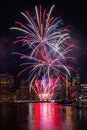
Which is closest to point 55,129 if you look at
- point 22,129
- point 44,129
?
point 44,129

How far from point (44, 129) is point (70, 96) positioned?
15549cm

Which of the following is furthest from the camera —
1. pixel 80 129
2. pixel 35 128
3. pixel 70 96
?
pixel 70 96

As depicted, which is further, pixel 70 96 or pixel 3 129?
pixel 70 96

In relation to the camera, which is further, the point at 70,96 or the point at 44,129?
the point at 70,96

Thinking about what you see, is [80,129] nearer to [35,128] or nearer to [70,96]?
[35,128]

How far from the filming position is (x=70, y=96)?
625 feet

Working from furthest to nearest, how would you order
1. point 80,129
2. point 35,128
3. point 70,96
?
point 70,96, point 35,128, point 80,129

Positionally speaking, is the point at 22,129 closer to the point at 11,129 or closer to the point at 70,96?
the point at 11,129

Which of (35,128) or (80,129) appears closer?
(80,129)

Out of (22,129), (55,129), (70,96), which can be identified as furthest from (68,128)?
(70,96)

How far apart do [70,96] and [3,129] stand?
511 ft

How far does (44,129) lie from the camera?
118 ft

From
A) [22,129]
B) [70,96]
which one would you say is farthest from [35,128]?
[70,96]

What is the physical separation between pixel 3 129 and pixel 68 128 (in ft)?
21.1
